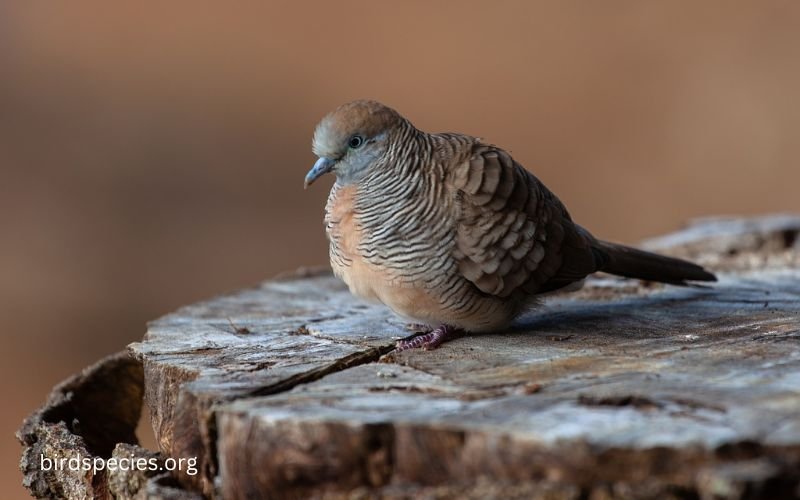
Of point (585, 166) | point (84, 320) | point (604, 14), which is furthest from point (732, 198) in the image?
point (84, 320)

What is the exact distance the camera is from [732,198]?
8.30 m

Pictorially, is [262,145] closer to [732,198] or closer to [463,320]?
[732,198]

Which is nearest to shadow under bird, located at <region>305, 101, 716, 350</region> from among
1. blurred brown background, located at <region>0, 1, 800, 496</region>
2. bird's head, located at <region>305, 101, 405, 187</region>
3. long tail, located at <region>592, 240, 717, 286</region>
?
bird's head, located at <region>305, 101, 405, 187</region>

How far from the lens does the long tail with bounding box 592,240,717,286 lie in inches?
141

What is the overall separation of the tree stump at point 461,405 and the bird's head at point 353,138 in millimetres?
557

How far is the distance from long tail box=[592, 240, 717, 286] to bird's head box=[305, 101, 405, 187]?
0.94 metres

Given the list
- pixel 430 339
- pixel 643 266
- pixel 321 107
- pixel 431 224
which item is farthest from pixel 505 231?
pixel 321 107

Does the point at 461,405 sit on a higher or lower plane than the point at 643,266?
lower

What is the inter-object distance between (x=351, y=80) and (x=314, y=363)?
5.90 meters

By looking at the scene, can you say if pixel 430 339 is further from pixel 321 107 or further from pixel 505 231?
pixel 321 107

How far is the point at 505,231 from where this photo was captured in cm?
315

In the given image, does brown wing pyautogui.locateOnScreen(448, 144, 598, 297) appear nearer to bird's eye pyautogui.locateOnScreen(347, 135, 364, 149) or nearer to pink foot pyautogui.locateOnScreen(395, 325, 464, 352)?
pink foot pyautogui.locateOnScreen(395, 325, 464, 352)

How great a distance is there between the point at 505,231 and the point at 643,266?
801 millimetres

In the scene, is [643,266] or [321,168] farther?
[643,266]
